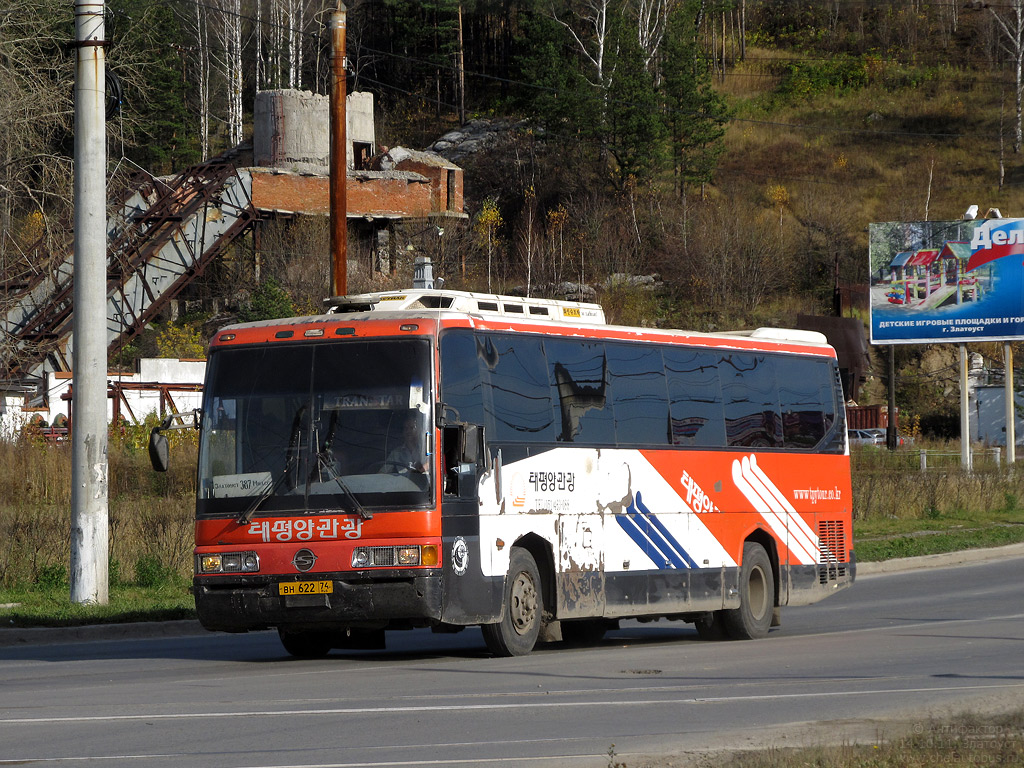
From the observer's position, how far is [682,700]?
35.0 feet

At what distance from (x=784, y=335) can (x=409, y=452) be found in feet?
24.3

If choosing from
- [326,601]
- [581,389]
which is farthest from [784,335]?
[326,601]

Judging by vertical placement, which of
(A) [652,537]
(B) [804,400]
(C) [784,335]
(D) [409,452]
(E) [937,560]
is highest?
(C) [784,335]

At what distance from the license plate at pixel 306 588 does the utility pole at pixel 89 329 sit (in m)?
6.66

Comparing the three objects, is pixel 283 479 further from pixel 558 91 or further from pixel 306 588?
pixel 558 91

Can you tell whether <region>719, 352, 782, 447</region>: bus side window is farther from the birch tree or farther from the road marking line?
the birch tree

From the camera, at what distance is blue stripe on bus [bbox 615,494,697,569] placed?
15.7m

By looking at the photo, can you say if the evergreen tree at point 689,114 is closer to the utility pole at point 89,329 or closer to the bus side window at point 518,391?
the utility pole at point 89,329

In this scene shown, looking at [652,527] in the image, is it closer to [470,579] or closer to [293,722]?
[470,579]

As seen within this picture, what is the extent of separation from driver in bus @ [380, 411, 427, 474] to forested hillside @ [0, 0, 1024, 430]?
3811 cm

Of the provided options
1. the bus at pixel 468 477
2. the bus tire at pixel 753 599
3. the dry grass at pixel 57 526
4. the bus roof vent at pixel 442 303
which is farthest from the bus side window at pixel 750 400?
the dry grass at pixel 57 526

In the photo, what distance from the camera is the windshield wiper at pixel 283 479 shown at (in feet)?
44.3

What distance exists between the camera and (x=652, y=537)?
52.3 feet

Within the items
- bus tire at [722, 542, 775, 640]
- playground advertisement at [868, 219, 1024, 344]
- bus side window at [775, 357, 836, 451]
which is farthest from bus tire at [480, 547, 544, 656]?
playground advertisement at [868, 219, 1024, 344]
